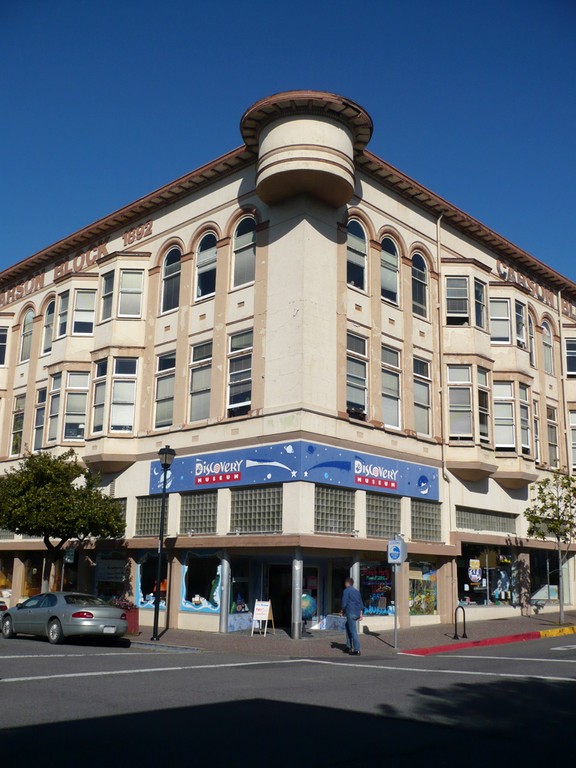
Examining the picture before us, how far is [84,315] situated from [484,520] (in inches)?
652

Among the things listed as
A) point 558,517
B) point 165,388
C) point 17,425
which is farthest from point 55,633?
point 558,517

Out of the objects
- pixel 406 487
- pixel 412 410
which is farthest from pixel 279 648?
pixel 412 410

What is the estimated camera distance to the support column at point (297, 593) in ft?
70.3

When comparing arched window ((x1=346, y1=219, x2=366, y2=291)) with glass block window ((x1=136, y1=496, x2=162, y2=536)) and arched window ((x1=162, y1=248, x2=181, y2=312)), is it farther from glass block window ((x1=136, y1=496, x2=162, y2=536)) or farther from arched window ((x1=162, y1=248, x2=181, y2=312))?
glass block window ((x1=136, y1=496, x2=162, y2=536))

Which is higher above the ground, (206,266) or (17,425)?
(206,266)

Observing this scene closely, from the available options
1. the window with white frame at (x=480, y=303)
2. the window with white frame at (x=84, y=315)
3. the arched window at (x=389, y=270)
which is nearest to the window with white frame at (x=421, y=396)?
the arched window at (x=389, y=270)

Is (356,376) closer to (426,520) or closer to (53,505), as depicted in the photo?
(426,520)

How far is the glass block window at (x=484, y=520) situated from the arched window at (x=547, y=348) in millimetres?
7652

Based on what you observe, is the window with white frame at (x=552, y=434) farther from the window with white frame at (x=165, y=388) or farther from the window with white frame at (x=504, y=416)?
the window with white frame at (x=165, y=388)

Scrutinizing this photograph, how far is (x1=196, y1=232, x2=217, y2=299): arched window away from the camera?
27.1m

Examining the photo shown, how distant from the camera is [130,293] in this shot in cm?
2948

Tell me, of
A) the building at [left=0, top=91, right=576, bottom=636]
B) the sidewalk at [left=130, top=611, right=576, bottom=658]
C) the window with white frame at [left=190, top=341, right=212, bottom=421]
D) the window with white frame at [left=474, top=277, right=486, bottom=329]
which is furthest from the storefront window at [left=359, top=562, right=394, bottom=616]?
the window with white frame at [left=474, top=277, right=486, bottom=329]

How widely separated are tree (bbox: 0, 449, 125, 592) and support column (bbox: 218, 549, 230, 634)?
436 cm

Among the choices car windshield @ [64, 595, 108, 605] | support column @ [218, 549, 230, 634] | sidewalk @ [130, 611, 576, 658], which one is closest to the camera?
sidewalk @ [130, 611, 576, 658]
